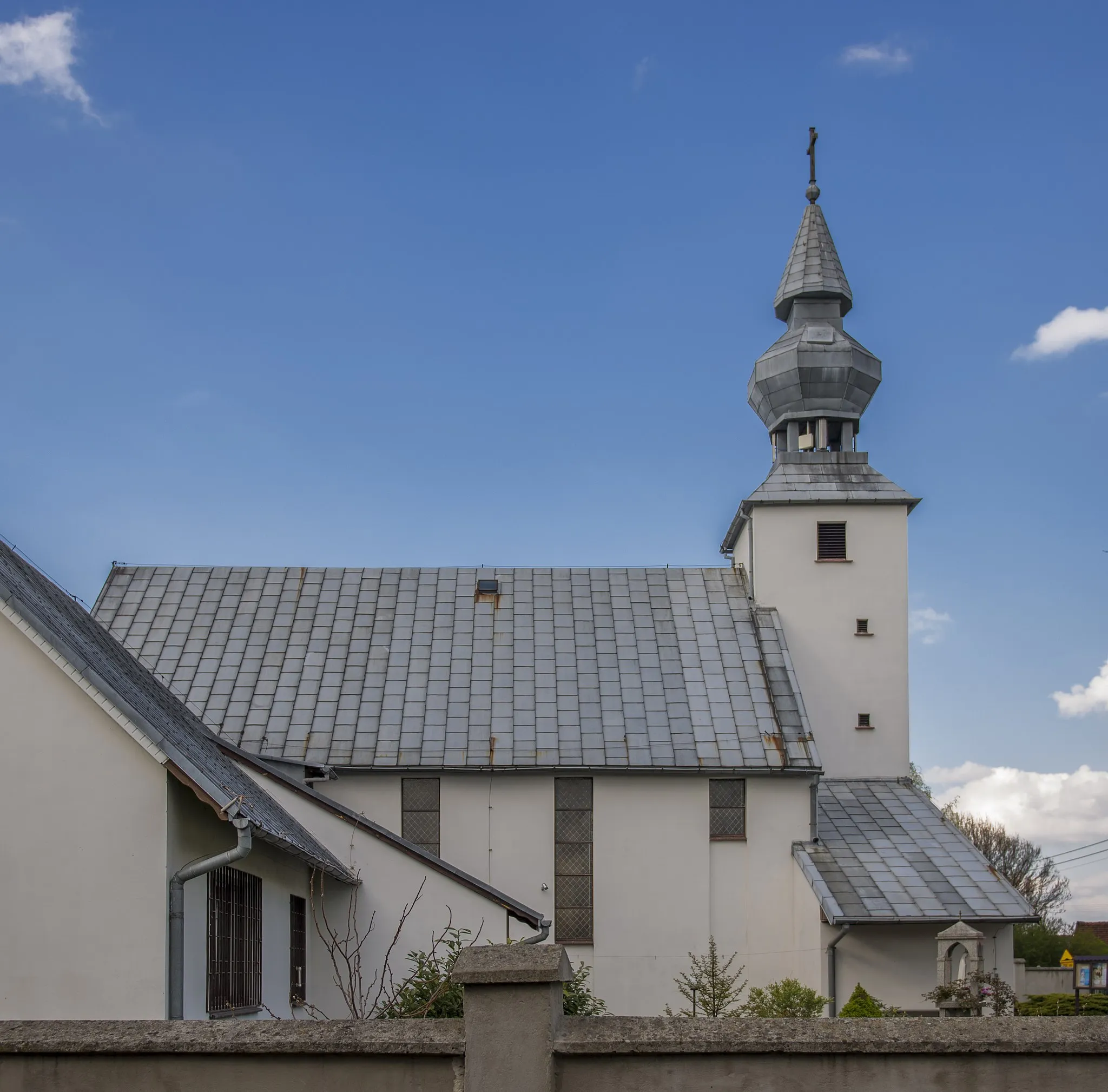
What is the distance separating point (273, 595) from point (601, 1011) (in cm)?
1229

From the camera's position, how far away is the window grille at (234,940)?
1237 centimetres

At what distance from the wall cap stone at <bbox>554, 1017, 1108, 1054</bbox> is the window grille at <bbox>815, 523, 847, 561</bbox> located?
20953mm

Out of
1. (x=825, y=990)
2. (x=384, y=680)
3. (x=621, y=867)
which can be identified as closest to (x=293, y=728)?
(x=384, y=680)

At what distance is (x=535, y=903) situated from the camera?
22922 millimetres

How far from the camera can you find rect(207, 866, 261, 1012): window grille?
40.6ft

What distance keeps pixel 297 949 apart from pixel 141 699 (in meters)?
5.97

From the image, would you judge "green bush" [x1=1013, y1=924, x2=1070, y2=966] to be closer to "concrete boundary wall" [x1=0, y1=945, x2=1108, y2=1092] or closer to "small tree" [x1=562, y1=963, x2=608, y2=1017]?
"small tree" [x1=562, y1=963, x2=608, y2=1017]

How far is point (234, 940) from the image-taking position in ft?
43.8

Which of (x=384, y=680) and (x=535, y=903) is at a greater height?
(x=384, y=680)

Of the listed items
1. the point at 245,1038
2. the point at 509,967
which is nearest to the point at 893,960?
the point at 509,967

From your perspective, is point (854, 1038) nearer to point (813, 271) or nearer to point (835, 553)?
point (835, 553)

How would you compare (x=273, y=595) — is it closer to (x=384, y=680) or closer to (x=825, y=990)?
(x=384, y=680)

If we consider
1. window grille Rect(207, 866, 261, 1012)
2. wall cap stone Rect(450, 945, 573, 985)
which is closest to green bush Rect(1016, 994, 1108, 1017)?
window grille Rect(207, 866, 261, 1012)

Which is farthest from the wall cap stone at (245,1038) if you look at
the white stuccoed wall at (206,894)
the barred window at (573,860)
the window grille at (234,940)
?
the barred window at (573,860)
